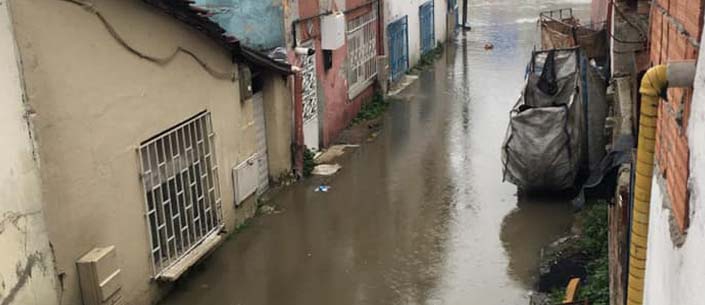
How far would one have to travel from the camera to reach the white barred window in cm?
1714

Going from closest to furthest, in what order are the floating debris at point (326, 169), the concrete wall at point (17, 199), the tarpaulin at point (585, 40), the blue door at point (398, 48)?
1. the concrete wall at point (17, 199)
2. the floating debris at point (326, 169)
3. the tarpaulin at point (585, 40)
4. the blue door at point (398, 48)

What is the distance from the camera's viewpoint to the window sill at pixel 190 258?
862 cm

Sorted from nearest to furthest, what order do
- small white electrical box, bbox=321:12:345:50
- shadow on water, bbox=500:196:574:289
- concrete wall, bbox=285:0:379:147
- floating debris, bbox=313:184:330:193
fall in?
shadow on water, bbox=500:196:574:289 → floating debris, bbox=313:184:330:193 → concrete wall, bbox=285:0:379:147 → small white electrical box, bbox=321:12:345:50

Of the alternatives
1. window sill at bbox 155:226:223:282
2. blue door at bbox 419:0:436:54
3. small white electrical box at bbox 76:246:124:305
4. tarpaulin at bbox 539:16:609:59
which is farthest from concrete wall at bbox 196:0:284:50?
blue door at bbox 419:0:436:54

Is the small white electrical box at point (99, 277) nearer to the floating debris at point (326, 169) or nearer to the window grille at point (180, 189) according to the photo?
the window grille at point (180, 189)

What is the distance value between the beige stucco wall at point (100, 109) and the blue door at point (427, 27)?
1614 cm

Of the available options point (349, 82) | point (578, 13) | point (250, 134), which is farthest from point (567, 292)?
point (578, 13)

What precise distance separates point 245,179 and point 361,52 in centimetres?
785

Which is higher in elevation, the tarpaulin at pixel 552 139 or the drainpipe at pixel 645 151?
the drainpipe at pixel 645 151

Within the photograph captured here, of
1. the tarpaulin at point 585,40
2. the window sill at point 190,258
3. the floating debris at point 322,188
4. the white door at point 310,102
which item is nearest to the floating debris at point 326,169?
the white door at point 310,102

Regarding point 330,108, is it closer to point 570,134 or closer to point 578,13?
point 570,134

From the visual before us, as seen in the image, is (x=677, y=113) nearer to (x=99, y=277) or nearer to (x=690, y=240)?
(x=690, y=240)

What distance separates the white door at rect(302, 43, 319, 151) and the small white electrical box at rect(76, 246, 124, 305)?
6.59m

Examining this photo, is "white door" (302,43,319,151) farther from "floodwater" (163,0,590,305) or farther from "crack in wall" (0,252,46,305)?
"crack in wall" (0,252,46,305)
